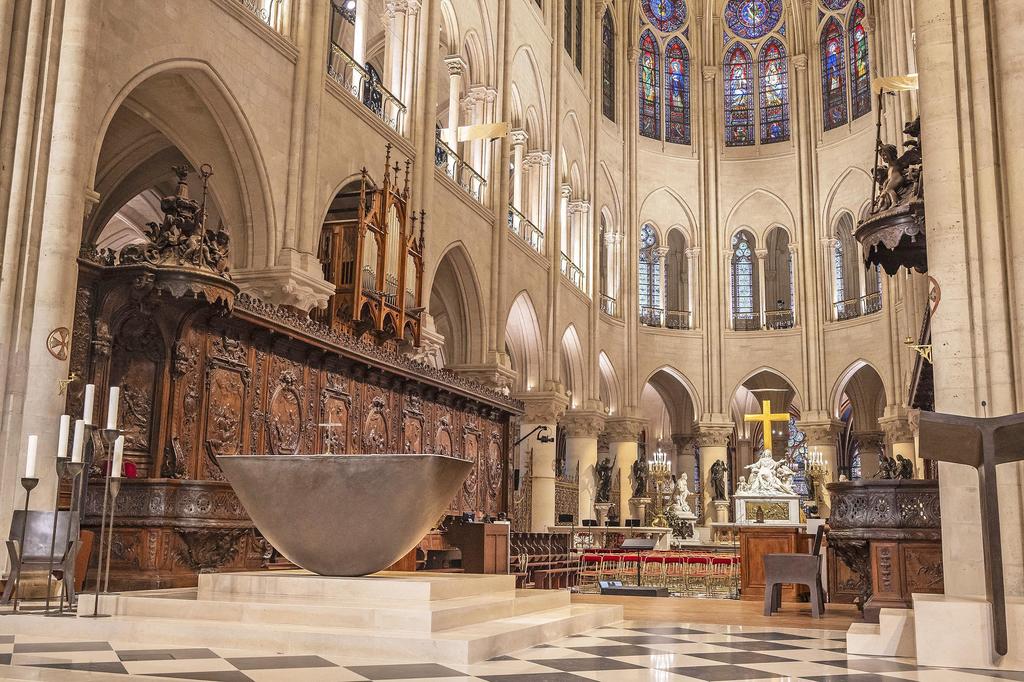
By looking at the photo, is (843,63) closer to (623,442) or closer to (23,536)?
(623,442)

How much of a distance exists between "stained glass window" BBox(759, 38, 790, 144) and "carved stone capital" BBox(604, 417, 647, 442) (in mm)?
10718

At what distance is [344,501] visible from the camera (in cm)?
554

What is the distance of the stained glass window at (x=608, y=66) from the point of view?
31156mm

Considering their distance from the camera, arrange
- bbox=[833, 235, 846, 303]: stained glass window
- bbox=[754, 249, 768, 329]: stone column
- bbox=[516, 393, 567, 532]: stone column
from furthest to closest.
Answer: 1. bbox=[754, 249, 768, 329]: stone column
2. bbox=[833, 235, 846, 303]: stained glass window
3. bbox=[516, 393, 567, 532]: stone column

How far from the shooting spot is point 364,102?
1606 centimetres

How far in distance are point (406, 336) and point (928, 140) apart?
384 inches

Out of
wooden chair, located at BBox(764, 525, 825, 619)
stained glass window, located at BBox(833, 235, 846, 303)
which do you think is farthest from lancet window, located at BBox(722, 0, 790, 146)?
wooden chair, located at BBox(764, 525, 825, 619)

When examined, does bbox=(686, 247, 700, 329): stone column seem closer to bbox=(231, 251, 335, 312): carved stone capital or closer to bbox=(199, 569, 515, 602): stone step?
bbox=(231, 251, 335, 312): carved stone capital

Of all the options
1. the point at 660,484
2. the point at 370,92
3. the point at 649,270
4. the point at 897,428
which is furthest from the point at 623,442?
the point at 370,92

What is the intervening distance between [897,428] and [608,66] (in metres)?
14.3

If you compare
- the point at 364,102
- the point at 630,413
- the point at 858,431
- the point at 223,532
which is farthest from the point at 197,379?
the point at 858,431

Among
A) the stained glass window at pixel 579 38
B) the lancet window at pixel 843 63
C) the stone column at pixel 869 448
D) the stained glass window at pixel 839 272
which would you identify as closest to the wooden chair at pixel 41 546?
the stained glass window at pixel 579 38

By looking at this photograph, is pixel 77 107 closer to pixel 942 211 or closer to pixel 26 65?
pixel 26 65

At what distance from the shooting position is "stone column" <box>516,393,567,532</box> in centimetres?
2425
